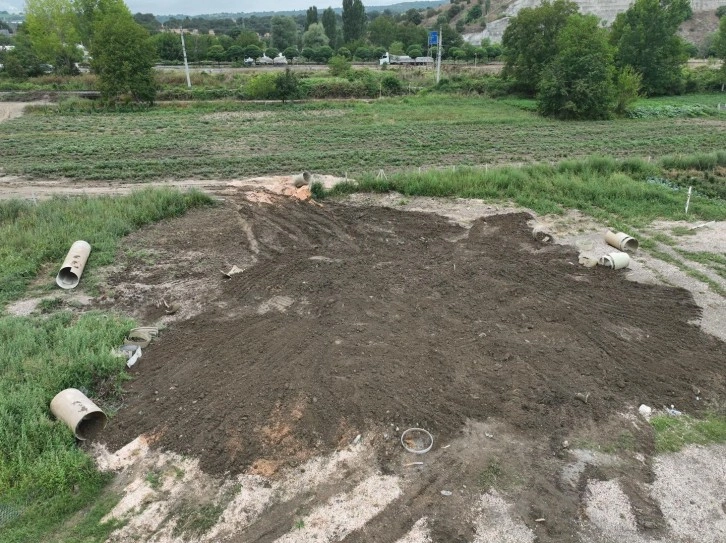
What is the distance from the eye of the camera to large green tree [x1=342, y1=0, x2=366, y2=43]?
9325 cm

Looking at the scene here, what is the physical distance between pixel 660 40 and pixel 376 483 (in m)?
55.2

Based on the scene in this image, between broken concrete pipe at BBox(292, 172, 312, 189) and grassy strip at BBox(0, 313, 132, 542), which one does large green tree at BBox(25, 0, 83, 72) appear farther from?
grassy strip at BBox(0, 313, 132, 542)

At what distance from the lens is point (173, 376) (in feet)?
29.0

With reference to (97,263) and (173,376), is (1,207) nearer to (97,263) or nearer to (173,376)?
(97,263)

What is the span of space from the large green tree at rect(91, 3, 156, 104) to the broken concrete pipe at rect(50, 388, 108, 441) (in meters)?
40.0

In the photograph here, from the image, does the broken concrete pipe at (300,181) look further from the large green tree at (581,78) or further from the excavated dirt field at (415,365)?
the large green tree at (581,78)

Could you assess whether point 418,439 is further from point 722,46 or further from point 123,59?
point 722,46

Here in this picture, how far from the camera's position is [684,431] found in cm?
782

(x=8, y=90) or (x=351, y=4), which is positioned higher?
(x=351, y=4)

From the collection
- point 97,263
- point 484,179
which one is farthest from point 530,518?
point 484,179

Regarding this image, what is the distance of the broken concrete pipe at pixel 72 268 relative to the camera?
12.0 meters

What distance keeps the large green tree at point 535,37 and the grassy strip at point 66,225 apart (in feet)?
127

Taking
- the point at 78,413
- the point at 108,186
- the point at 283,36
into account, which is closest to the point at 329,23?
the point at 283,36

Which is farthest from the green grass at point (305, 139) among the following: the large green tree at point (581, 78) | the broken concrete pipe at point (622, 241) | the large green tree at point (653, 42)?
the large green tree at point (653, 42)
